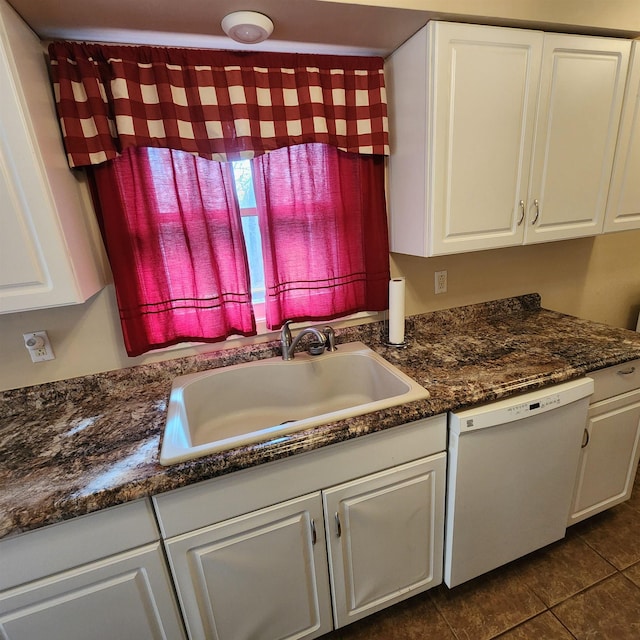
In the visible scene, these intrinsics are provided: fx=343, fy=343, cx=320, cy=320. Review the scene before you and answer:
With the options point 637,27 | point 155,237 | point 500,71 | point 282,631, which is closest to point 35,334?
point 155,237

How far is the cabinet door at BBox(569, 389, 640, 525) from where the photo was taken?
1.38 metres

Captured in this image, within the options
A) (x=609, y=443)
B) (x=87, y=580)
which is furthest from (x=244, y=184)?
(x=609, y=443)

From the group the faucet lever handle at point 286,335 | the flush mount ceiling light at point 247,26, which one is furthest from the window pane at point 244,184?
the faucet lever handle at point 286,335

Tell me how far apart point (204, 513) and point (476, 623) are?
1160mm

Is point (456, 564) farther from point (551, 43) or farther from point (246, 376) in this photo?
point (551, 43)

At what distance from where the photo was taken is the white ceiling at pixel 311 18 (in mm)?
947

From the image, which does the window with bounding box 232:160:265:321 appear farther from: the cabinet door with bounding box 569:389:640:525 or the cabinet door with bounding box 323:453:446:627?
the cabinet door with bounding box 569:389:640:525

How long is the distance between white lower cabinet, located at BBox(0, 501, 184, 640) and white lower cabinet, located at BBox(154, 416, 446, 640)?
0.20 feet

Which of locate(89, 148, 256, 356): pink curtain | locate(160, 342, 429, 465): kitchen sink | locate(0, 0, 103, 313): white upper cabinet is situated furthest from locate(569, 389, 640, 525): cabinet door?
locate(0, 0, 103, 313): white upper cabinet

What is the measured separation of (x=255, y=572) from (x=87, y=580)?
43 centimetres

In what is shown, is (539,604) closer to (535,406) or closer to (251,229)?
(535,406)

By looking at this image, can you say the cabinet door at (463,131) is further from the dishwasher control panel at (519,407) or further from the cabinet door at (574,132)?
the dishwasher control panel at (519,407)

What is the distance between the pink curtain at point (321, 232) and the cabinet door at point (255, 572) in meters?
0.75

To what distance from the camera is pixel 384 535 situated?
115 centimetres
